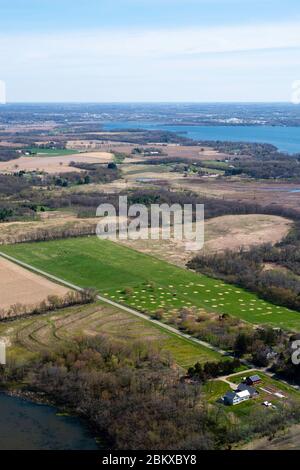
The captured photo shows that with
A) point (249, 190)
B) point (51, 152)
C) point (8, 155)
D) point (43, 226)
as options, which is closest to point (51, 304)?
point (43, 226)

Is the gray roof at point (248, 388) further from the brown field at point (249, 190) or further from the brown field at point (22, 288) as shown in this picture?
the brown field at point (249, 190)

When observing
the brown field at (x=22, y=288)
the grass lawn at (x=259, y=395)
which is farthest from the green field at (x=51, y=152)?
the grass lawn at (x=259, y=395)

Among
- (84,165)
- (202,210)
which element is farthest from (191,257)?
(84,165)

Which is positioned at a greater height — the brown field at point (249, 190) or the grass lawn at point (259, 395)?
the brown field at point (249, 190)

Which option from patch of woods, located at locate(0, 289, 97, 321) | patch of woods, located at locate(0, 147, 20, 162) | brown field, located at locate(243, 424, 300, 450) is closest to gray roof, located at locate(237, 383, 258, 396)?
brown field, located at locate(243, 424, 300, 450)

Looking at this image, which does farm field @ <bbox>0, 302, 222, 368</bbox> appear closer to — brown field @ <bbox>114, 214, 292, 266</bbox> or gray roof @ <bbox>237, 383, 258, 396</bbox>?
gray roof @ <bbox>237, 383, 258, 396</bbox>

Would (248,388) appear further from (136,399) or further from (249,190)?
(249,190)
